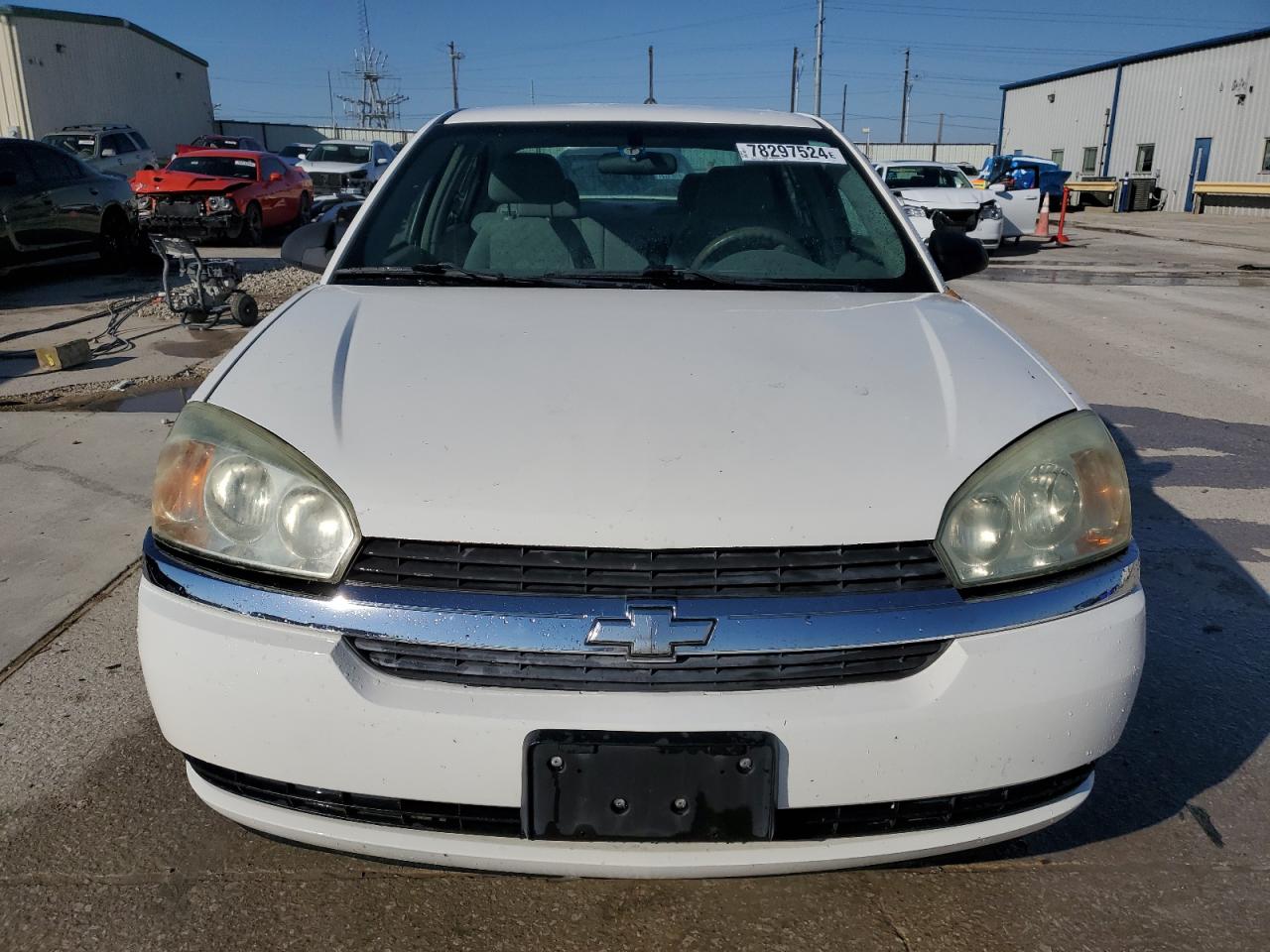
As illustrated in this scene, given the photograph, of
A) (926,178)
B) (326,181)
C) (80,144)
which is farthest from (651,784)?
(80,144)

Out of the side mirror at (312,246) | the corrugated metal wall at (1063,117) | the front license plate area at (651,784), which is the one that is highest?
the corrugated metal wall at (1063,117)

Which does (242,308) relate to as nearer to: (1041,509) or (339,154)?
(1041,509)

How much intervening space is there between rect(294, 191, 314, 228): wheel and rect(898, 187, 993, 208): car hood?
1006cm

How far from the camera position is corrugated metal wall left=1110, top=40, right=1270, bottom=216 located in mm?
31500

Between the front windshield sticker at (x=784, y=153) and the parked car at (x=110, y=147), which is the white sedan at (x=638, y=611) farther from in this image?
the parked car at (x=110, y=147)

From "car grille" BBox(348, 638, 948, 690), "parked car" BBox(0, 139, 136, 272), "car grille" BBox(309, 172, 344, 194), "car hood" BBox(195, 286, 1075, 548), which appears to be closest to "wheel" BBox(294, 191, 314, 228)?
"car grille" BBox(309, 172, 344, 194)

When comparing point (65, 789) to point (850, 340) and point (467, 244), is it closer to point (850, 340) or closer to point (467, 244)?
point (467, 244)

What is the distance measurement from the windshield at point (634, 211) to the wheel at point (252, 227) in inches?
514

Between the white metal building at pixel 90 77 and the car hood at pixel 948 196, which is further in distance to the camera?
the white metal building at pixel 90 77

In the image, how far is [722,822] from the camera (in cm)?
151

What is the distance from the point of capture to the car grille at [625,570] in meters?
1.55

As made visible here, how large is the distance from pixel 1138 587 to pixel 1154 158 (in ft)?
136

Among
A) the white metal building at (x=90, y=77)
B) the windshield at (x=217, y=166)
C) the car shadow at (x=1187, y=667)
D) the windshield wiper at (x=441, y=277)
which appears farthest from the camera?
the white metal building at (x=90, y=77)

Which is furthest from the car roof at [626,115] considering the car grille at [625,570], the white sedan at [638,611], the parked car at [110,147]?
the parked car at [110,147]
